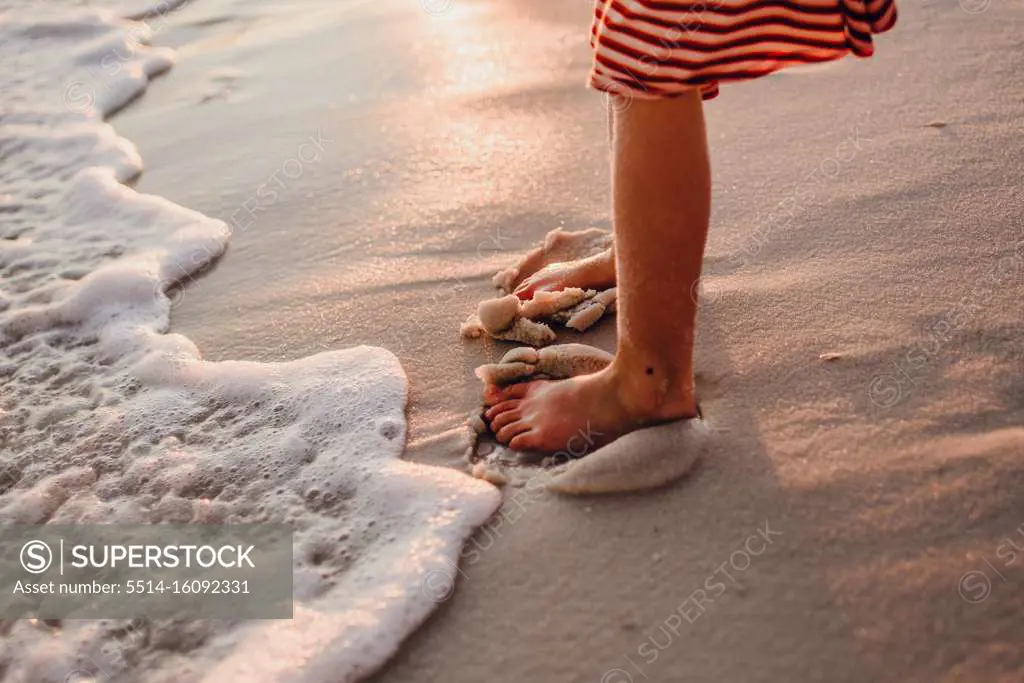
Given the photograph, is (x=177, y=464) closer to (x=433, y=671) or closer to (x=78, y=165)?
(x=433, y=671)

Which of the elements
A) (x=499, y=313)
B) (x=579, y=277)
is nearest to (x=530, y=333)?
(x=499, y=313)

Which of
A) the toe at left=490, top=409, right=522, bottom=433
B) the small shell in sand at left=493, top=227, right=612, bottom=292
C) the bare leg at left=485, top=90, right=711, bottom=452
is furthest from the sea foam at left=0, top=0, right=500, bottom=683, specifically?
the small shell in sand at left=493, top=227, right=612, bottom=292

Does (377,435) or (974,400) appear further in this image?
(377,435)

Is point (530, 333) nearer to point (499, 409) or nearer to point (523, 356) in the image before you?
point (523, 356)

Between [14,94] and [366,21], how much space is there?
1.63 m

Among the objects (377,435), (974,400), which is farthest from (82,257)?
(974,400)

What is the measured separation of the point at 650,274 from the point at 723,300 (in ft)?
1.88

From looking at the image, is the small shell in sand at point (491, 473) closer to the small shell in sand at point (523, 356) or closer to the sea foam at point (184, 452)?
the sea foam at point (184, 452)

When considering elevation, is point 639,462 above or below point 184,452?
above

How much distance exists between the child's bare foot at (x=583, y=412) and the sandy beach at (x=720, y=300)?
10 cm

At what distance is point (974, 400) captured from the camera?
58.9 inches

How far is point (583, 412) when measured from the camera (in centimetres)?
158

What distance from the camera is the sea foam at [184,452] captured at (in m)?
1.36

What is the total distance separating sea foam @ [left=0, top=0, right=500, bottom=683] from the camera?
4.47 feet
